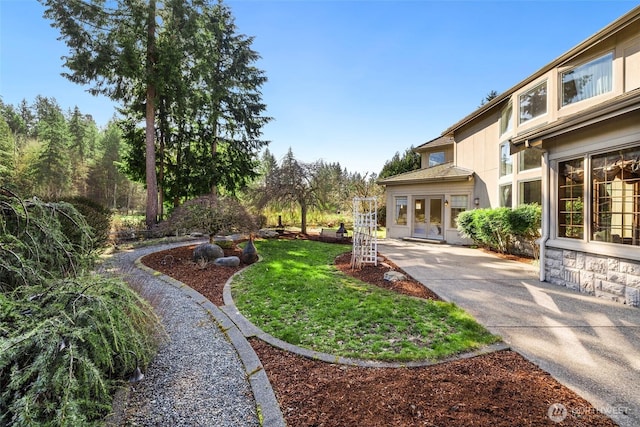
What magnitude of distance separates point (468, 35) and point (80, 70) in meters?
16.6

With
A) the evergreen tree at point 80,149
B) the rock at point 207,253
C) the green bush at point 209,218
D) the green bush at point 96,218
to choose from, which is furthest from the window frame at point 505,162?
the evergreen tree at point 80,149

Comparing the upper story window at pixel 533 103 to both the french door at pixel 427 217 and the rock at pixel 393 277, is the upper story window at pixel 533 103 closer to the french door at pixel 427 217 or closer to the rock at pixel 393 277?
the french door at pixel 427 217

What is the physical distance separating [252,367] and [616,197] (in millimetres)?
7003

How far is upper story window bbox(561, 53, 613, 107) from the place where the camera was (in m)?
7.84

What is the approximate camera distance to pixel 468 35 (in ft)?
34.5

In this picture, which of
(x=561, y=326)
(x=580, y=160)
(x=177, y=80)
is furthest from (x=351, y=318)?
(x=177, y=80)

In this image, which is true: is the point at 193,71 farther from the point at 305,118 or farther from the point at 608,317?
the point at 608,317

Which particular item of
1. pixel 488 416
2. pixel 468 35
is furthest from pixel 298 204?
pixel 488 416

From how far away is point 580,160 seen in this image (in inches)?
233

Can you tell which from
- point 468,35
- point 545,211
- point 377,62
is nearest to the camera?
point 545,211

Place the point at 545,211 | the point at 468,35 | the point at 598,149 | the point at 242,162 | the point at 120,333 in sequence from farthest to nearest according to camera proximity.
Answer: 1. the point at 242,162
2. the point at 468,35
3. the point at 545,211
4. the point at 598,149
5. the point at 120,333

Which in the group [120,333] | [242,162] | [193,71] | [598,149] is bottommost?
[120,333]

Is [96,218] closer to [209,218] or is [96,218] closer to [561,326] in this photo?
[209,218]

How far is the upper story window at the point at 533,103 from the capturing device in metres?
9.77
